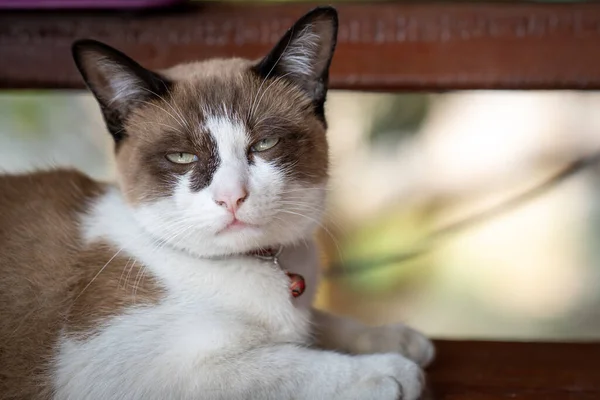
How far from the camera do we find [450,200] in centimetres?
230

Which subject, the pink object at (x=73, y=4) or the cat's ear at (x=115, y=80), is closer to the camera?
the cat's ear at (x=115, y=80)

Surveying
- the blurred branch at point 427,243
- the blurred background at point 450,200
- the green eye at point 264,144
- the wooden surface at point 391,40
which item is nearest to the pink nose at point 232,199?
the green eye at point 264,144

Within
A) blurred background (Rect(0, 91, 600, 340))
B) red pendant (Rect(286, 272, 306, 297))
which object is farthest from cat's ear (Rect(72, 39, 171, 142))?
blurred background (Rect(0, 91, 600, 340))

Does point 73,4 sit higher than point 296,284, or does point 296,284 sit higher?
point 73,4

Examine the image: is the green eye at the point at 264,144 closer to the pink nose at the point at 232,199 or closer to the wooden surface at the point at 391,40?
the pink nose at the point at 232,199

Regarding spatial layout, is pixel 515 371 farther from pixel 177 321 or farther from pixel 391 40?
pixel 391 40

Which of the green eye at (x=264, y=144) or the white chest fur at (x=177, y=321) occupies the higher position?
the green eye at (x=264, y=144)

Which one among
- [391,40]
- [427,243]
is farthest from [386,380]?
[427,243]

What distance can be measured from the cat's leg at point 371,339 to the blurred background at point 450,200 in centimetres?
84

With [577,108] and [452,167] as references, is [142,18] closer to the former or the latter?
[452,167]

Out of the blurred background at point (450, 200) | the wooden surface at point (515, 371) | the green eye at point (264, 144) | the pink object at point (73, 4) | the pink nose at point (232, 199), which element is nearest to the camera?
the pink nose at point (232, 199)

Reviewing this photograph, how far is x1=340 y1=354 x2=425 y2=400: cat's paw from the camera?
1.10 m

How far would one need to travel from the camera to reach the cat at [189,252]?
1105 millimetres

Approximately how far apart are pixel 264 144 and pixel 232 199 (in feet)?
0.52
